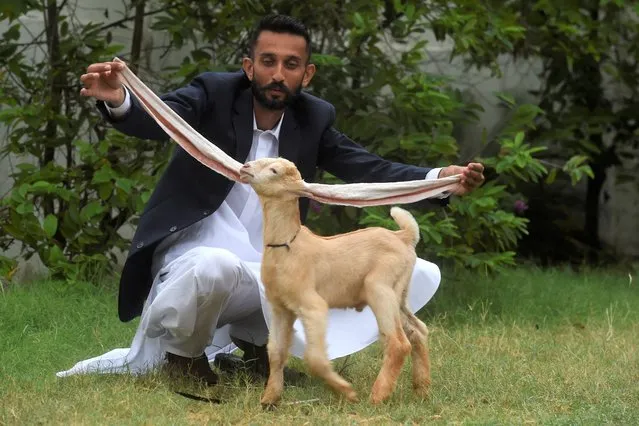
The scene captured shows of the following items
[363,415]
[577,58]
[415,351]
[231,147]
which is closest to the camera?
[363,415]

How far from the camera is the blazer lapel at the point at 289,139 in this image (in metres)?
4.84

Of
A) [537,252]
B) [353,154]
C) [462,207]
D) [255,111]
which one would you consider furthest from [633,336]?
[537,252]

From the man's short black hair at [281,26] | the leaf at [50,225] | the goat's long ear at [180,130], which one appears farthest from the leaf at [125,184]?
the goat's long ear at [180,130]

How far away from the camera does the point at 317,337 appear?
4078 mm

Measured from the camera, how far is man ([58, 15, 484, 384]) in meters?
4.57

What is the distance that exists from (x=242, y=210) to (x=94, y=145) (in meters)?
2.21

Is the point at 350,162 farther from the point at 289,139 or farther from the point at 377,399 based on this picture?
the point at 377,399

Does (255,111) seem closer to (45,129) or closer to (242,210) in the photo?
(242,210)

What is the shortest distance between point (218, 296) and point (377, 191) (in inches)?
29.6

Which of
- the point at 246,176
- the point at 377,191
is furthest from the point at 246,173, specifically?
the point at 377,191

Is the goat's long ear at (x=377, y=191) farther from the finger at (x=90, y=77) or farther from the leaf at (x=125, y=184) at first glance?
the leaf at (x=125, y=184)

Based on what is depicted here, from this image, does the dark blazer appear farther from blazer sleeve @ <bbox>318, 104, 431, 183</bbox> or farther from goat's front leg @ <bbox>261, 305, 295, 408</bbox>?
goat's front leg @ <bbox>261, 305, 295, 408</bbox>

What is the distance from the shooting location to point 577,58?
8.42m

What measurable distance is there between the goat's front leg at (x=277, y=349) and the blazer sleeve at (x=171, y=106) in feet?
2.78
